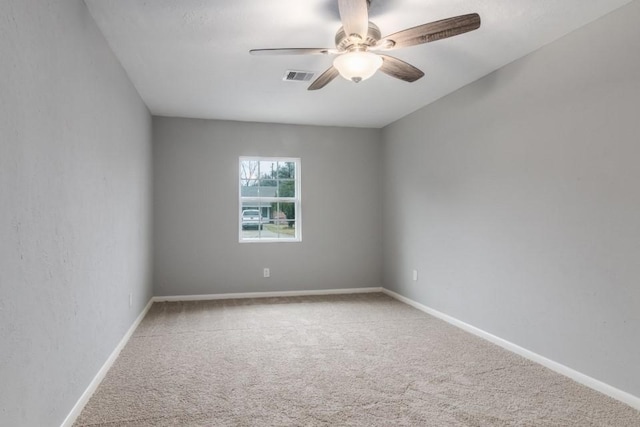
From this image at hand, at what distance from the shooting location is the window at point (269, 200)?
5309 millimetres

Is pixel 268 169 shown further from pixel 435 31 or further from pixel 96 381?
pixel 435 31

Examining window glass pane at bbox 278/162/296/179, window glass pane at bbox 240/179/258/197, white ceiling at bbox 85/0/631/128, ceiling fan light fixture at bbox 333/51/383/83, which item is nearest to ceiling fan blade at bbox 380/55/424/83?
ceiling fan light fixture at bbox 333/51/383/83

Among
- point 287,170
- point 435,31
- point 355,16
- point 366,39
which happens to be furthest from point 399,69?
point 287,170

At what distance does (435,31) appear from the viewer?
2131mm

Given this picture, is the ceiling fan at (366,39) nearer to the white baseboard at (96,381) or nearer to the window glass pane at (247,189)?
the white baseboard at (96,381)

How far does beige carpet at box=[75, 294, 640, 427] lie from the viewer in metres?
2.14

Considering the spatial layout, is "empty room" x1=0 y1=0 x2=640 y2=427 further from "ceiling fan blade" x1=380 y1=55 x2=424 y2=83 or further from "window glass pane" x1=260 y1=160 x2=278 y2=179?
"window glass pane" x1=260 y1=160 x2=278 y2=179

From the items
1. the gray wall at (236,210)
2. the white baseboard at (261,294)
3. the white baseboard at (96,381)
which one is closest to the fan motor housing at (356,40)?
the white baseboard at (96,381)

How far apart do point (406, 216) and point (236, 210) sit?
213cm

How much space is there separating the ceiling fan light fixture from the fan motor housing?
5 cm

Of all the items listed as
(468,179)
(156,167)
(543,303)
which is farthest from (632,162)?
(156,167)

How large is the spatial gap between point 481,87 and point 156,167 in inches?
146

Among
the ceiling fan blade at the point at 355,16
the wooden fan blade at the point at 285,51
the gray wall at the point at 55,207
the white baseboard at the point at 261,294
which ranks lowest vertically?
the white baseboard at the point at 261,294

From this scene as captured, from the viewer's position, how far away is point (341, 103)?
4430 mm
